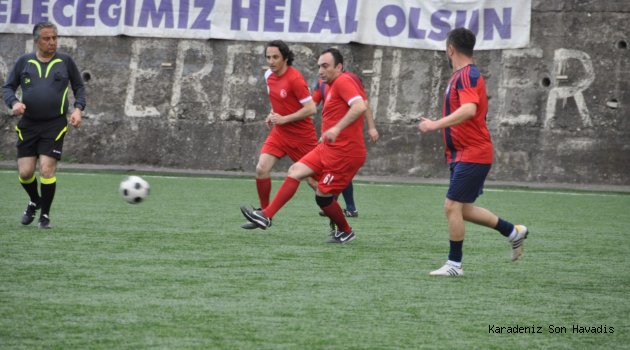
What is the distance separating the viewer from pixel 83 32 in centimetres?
2033

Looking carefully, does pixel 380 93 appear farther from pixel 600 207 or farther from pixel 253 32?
pixel 600 207

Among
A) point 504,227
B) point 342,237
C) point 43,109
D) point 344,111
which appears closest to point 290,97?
point 344,111

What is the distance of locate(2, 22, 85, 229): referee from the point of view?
10.5 metres

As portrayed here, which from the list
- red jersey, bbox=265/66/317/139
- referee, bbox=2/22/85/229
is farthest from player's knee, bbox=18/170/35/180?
red jersey, bbox=265/66/317/139

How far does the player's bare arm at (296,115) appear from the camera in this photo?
11.5 m

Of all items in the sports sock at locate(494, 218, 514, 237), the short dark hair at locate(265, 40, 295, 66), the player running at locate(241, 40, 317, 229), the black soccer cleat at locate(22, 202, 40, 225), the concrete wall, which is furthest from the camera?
→ the concrete wall

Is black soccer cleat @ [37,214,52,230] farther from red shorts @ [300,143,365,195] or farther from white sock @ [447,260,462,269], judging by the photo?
white sock @ [447,260,462,269]

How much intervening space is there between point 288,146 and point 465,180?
395 cm

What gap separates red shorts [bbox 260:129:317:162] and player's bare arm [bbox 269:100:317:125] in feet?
1.08

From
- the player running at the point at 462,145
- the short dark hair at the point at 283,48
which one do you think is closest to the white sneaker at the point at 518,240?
the player running at the point at 462,145

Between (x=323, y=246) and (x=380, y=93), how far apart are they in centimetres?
1006

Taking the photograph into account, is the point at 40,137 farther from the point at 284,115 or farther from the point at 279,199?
the point at 284,115

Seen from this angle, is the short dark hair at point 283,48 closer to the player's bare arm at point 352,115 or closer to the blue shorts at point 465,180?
the player's bare arm at point 352,115

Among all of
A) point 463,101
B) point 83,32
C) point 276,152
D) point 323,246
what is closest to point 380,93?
point 83,32
